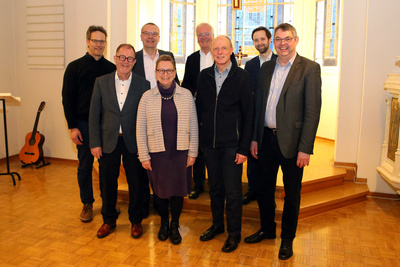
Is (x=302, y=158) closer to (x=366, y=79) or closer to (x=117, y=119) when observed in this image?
(x=117, y=119)

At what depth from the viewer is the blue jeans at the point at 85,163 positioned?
3.53m

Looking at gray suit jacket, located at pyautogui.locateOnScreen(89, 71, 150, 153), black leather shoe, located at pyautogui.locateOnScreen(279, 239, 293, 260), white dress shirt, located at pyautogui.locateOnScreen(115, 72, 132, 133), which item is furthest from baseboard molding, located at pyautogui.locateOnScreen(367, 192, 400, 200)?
white dress shirt, located at pyautogui.locateOnScreen(115, 72, 132, 133)

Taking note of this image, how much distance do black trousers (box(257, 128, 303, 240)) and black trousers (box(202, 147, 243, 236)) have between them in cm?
20

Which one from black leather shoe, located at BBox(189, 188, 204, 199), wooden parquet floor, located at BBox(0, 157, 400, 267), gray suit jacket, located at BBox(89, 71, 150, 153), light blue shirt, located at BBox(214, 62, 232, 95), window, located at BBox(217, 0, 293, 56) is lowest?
wooden parquet floor, located at BBox(0, 157, 400, 267)

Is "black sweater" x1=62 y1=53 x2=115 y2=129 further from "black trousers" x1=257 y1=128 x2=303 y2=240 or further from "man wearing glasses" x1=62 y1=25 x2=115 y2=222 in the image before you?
"black trousers" x1=257 y1=128 x2=303 y2=240

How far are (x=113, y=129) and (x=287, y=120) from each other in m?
1.43

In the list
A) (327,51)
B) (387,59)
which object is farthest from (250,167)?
(327,51)

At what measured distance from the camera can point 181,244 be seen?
128 inches

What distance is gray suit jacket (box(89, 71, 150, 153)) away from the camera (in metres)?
3.16

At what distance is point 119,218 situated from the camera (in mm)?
3830

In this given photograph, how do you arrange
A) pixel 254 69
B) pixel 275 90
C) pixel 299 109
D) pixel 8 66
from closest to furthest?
pixel 299 109
pixel 275 90
pixel 254 69
pixel 8 66

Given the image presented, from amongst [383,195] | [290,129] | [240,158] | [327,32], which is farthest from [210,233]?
[327,32]

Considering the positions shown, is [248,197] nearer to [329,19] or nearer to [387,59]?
[387,59]

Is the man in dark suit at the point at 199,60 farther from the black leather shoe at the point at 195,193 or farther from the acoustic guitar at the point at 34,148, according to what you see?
the acoustic guitar at the point at 34,148
